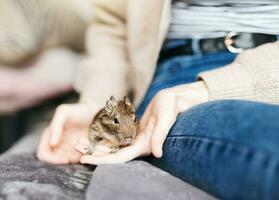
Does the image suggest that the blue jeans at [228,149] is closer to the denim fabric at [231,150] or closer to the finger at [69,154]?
the denim fabric at [231,150]

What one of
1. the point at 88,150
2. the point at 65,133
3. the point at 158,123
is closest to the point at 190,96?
the point at 158,123

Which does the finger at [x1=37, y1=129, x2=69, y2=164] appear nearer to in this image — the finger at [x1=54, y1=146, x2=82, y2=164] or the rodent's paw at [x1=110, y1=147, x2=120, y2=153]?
the finger at [x1=54, y1=146, x2=82, y2=164]

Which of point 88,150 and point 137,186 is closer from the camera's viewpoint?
point 137,186

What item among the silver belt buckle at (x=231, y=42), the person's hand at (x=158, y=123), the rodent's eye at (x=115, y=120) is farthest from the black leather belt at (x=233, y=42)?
the rodent's eye at (x=115, y=120)

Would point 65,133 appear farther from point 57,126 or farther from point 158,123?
point 158,123

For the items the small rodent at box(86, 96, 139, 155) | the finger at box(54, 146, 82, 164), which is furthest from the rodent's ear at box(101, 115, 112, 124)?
the finger at box(54, 146, 82, 164)

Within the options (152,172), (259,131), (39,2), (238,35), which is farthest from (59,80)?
(259,131)
